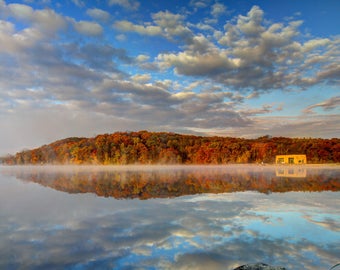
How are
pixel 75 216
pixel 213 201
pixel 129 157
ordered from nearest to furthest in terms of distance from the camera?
1. pixel 75 216
2. pixel 213 201
3. pixel 129 157

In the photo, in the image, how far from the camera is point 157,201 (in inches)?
395

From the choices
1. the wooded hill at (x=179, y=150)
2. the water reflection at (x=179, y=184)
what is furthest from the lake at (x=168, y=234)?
the wooded hill at (x=179, y=150)

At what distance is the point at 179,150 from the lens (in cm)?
8350

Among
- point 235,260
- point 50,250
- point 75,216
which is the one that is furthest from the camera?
point 75,216

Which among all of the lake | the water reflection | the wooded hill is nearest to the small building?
the wooded hill

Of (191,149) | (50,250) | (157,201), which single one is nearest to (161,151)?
(191,149)

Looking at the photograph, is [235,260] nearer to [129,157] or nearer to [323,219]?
[323,219]

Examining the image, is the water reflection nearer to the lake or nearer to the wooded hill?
the lake

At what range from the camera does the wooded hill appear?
7325cm

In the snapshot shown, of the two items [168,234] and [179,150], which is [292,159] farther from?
[168,234]

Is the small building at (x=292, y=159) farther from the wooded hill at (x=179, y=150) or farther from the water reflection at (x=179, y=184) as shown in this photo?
the water reflection at (x=179, y=184)

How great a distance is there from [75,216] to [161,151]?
7344 centimetres

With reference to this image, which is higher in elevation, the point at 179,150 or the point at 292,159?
the point at 179,150

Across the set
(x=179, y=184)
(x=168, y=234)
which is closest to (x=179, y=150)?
(x=179, y=184)
